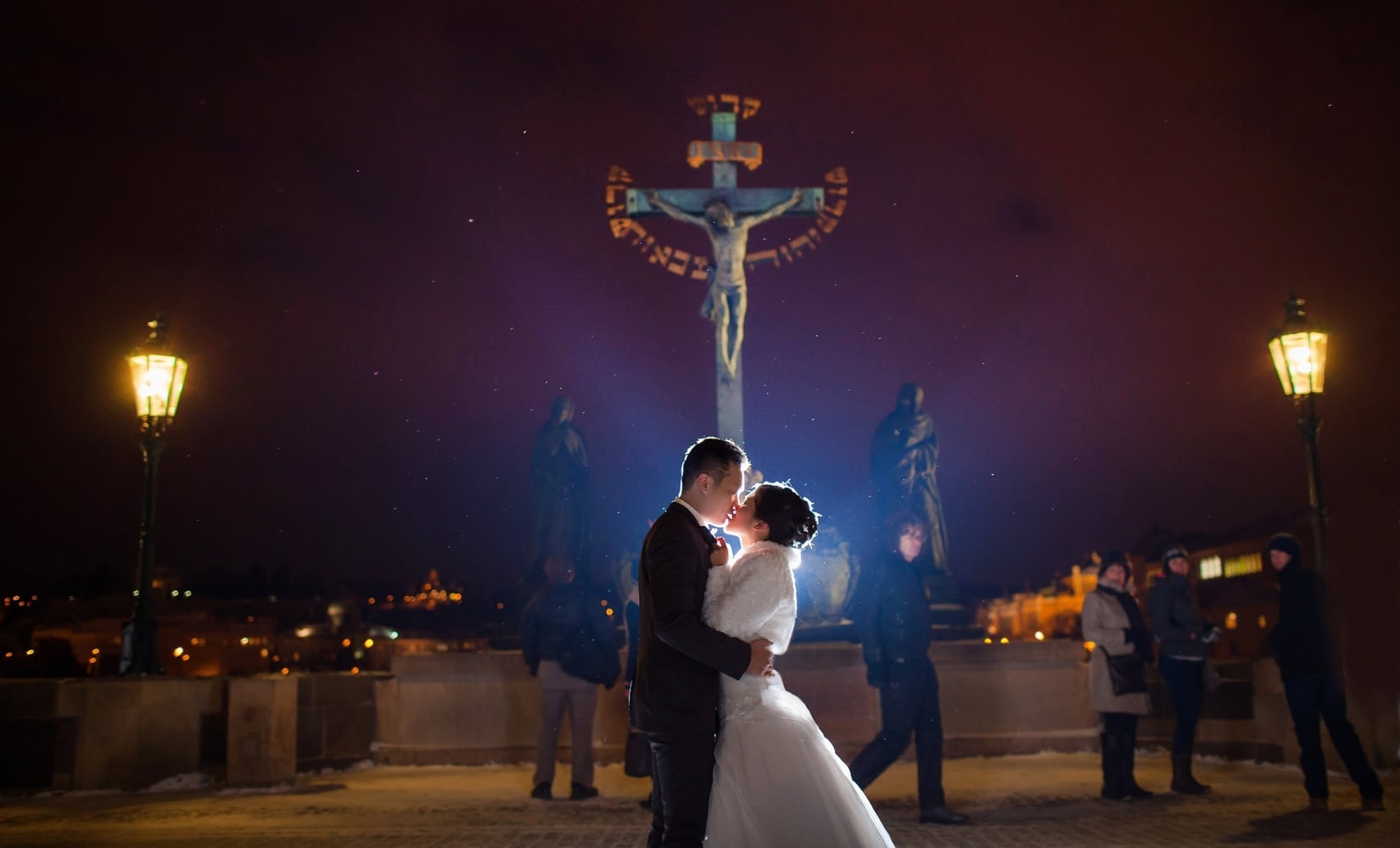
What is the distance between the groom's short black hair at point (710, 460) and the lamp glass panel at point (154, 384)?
929cm

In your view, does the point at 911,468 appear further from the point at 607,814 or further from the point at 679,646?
the point at 679,646

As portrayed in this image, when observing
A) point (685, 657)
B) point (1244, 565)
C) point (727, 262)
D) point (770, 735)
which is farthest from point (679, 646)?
point (1244, 565)

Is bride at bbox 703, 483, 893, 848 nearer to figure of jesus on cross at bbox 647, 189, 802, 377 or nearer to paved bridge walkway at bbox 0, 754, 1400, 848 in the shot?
paved bridge walkway at bbox 0, 754, 1400, 848

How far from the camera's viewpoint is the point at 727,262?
14914 millimetres

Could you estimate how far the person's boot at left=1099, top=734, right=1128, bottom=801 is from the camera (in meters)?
9.31

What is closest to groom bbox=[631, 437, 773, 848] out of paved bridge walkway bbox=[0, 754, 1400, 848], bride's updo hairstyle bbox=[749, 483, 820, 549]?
bride's updo hairstyle bbox=[749, 483, 820, 549]

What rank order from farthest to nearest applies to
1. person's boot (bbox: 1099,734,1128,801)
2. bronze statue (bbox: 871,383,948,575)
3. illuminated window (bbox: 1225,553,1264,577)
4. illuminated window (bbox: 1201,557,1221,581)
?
illuminated window (bbox: 1201,557,1221,581)
illuminated window (bbox: 1225,553,1264,577)
bronze statue (bbox: 871,383,948,575)
person's boot (bbox: 1099,734,1128,801)

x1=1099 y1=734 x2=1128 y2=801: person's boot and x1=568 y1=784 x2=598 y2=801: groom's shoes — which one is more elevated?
x1=1099 y1=734 x2=1128 y2=801: person's boot

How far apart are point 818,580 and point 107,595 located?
6183 cm

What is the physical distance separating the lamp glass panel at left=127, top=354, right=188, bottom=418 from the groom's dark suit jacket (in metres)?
9.36

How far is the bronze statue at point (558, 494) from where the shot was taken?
44.5 feet

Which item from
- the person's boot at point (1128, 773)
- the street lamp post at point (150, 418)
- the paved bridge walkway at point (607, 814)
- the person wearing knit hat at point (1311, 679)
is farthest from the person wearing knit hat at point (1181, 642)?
the street lamp post at point (150, 418)

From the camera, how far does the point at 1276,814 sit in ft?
27.9

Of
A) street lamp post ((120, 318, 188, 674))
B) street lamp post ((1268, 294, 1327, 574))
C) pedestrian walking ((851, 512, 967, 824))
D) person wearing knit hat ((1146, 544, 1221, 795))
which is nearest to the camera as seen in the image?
pedestrian walking ((851, 512, 967, 824))
